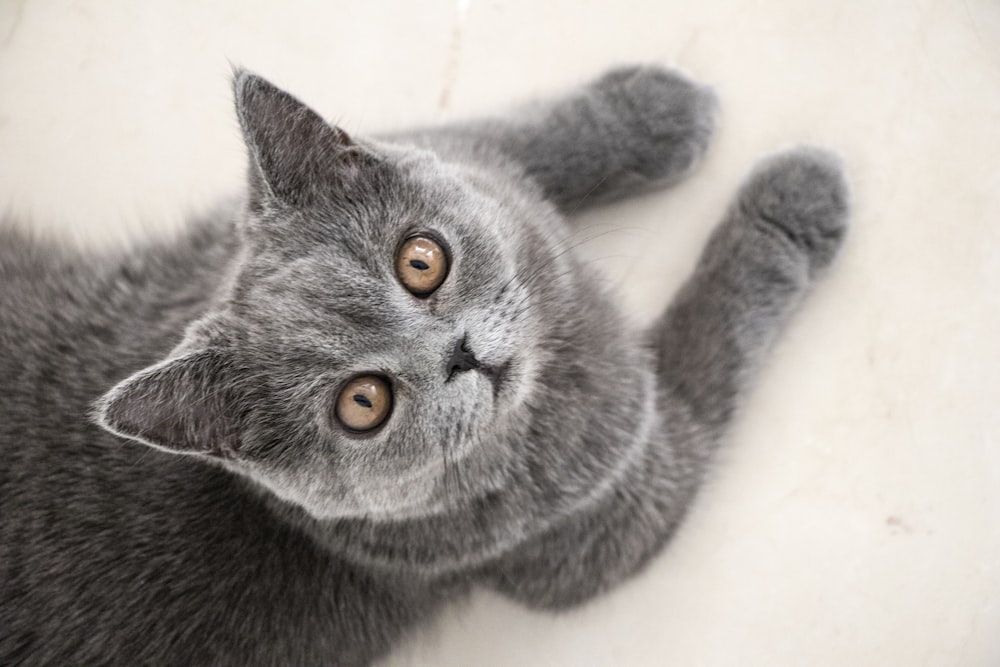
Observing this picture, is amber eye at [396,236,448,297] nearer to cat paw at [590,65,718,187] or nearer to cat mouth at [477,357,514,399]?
cat mouth at [477,357,514,399]

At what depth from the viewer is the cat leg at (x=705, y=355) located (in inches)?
53.7

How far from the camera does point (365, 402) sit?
1034 mm

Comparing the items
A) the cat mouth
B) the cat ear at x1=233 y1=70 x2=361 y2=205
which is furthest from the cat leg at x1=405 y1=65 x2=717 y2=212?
the cat mouth

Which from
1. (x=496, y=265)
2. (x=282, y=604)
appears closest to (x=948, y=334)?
(x=496, y=265)

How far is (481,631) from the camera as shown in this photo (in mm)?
1491

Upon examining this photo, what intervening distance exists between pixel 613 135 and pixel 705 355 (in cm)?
47

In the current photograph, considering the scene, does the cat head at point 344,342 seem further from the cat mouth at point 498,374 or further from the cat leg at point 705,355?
the cat leg at point 705,355

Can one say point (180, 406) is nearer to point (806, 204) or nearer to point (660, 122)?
point (660, 122)

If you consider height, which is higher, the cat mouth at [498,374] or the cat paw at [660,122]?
the cat paw at [660,122]

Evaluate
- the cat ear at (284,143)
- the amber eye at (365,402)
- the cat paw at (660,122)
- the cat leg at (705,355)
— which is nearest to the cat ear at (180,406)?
the amber eye at (365,402)

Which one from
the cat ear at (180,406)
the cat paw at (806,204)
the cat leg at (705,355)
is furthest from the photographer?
the cat paw at (806,204)

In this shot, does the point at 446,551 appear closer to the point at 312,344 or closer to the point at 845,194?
the point at 312,344

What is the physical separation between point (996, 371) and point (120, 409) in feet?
4.75

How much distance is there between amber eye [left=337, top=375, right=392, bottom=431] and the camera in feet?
3.39
